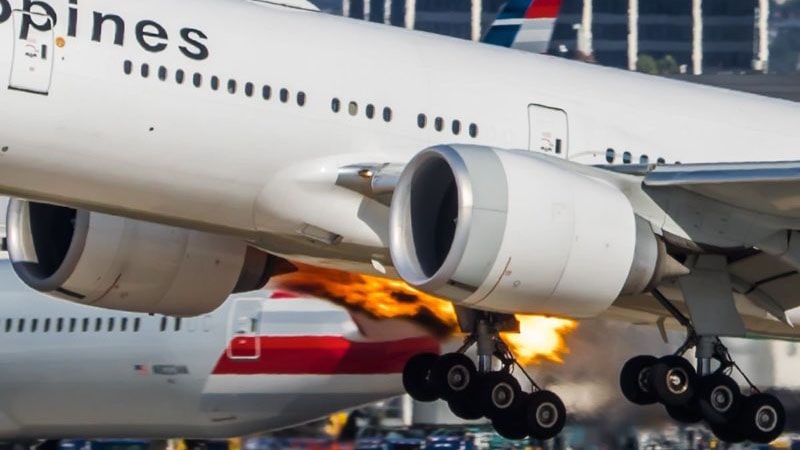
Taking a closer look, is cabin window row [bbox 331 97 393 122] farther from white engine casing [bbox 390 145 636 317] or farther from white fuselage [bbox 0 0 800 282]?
white engine casing [bbox 390 145 636 317]

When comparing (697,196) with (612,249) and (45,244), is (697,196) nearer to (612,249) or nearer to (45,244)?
(612,249)

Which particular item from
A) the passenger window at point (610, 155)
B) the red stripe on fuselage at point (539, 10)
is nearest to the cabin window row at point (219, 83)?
the passenger window at point (610, 155)

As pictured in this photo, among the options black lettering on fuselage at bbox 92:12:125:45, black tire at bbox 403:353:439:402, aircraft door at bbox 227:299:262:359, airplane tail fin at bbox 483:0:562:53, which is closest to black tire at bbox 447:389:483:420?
black tire at bbox 403:353:439:402

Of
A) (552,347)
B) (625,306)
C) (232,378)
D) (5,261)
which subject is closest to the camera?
(625,306)

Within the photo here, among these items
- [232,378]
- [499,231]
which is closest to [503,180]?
[499,231]

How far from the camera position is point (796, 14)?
15125cm

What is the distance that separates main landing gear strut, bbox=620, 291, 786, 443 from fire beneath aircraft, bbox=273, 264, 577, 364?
4560 millimetres

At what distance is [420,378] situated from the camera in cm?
1988

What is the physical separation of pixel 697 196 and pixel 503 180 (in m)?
2.16

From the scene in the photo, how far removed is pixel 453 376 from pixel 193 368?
726cm

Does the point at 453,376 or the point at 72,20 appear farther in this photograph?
the point at 453,376

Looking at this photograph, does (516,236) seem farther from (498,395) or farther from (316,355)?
(316,355)

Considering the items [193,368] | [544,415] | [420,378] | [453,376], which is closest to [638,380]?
[544,415]

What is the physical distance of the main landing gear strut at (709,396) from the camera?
693 inches
